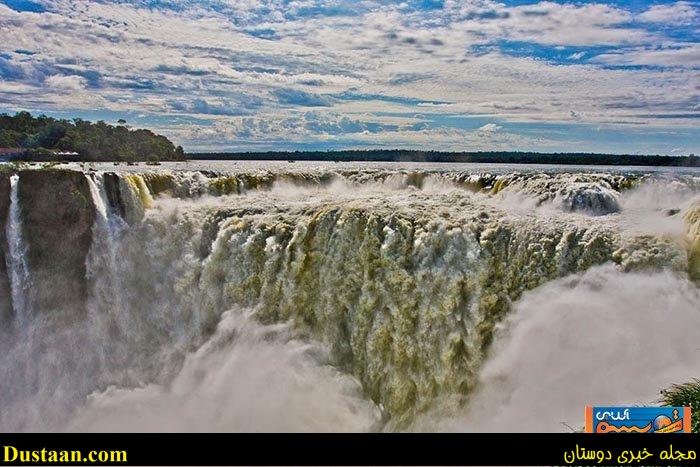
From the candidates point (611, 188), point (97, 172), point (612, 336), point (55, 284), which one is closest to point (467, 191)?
point (611, 188)

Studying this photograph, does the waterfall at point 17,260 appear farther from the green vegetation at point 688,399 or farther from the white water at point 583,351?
the green vegetation at point 688,399

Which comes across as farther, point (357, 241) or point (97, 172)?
point (97, 172)

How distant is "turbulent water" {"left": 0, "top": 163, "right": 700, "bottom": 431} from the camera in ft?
42.5

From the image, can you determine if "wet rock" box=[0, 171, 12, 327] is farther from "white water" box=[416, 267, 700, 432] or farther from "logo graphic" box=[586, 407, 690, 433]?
"logo graphic" box=[586, 407, 690, 433]

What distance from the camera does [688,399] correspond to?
9.41 metres

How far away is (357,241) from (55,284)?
29.9 feet

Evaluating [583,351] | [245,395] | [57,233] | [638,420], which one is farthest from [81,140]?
[638,420]

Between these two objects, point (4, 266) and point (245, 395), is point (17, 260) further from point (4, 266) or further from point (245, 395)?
point (245, 395)

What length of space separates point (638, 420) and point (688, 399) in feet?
2.53

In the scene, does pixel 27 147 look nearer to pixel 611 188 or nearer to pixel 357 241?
pixel 357 241

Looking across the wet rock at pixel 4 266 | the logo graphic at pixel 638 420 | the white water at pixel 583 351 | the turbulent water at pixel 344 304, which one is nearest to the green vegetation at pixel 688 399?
Result: the logo graphic at pixel 638 420

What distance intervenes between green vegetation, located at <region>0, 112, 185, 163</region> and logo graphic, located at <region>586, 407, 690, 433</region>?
33224 mm

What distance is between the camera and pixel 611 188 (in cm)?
1811

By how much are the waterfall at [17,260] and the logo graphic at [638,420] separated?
15114 mm
